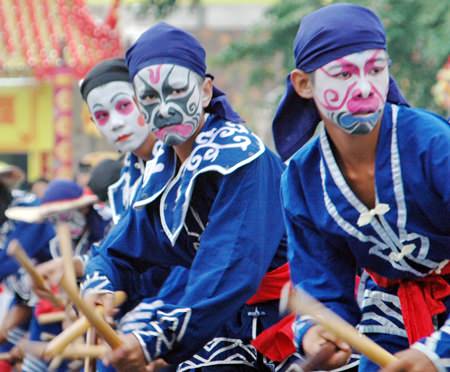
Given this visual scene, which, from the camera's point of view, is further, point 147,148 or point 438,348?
point 147,148

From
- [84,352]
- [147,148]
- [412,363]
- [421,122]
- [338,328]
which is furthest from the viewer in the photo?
[147,148]

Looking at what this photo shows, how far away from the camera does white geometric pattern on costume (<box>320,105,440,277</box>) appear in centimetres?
410

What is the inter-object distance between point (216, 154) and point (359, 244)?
0.66m

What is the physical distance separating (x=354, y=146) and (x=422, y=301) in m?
0.51

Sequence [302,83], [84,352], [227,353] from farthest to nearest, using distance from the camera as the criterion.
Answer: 1. [227,353]
2. [302,83]
3. [84,352]

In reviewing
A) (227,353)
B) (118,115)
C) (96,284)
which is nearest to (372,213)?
(227,353)

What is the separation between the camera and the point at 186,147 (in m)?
4.91

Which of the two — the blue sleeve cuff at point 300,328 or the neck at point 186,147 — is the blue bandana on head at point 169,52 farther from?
the blue sleeve cuff at point 300,328

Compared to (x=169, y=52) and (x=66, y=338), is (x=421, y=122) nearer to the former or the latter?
(x=169, y=52)

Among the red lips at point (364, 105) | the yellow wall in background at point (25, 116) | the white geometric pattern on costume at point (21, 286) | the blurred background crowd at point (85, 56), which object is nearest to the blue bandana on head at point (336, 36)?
the red lips at point (364, 105)

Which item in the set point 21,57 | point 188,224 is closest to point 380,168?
point 188,224

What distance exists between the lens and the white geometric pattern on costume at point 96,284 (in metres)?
4.94

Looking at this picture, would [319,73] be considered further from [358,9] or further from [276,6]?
[276,6]

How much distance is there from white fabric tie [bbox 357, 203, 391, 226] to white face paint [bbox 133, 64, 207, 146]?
33.5 inches
